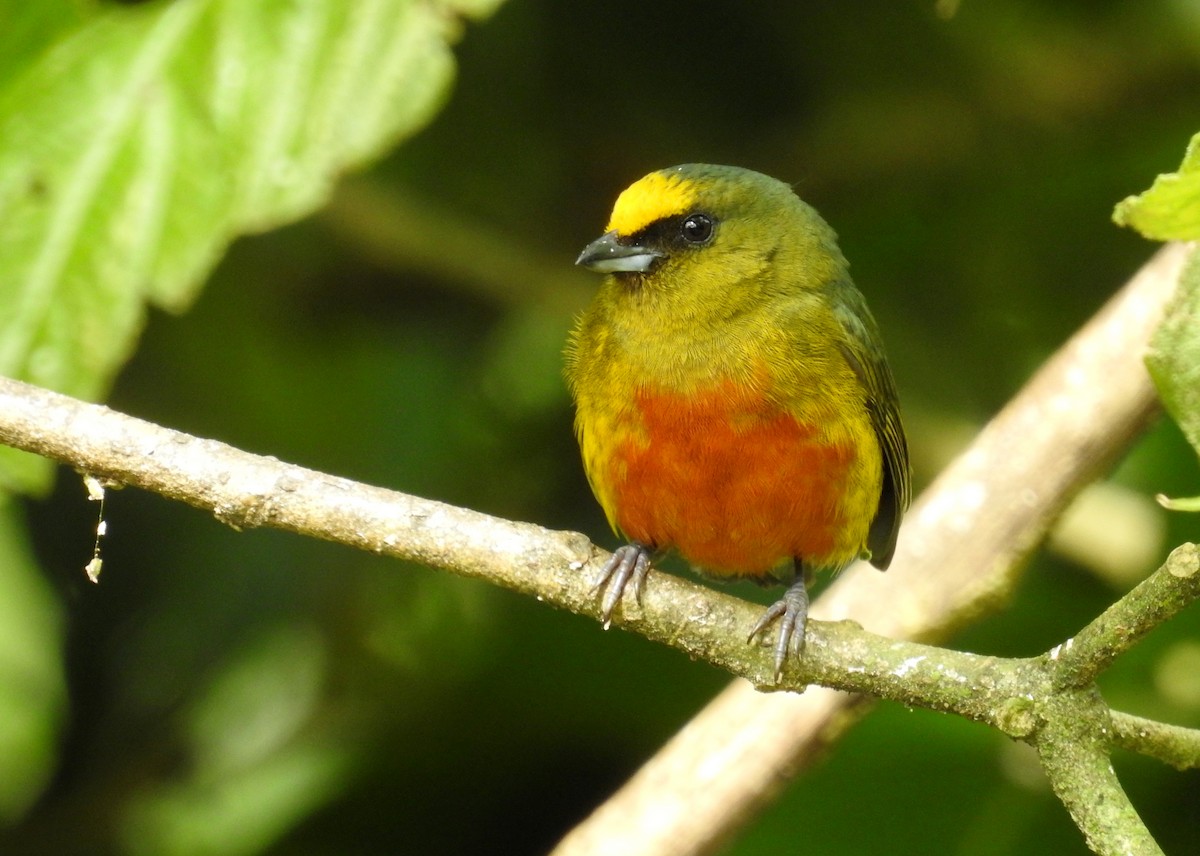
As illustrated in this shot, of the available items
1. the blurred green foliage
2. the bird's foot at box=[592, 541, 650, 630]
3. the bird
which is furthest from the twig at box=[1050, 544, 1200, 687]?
the blurred green foliage

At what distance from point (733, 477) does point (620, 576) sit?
1.84 feet

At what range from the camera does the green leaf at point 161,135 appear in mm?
3004

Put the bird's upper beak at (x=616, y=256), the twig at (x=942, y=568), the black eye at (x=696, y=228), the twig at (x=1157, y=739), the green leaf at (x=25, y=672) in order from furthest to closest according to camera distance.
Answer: the green leaf at (x=25, y=672)
the black eye at (x=696, y=228)
the bird's upper beak at (x=616, y=256)
the twig at (x=942, y=568)
the twig at (x=1157, y=739)

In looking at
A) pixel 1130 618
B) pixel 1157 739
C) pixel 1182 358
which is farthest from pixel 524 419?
pixel 1182 358

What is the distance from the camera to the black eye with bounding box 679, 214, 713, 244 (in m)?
3.44

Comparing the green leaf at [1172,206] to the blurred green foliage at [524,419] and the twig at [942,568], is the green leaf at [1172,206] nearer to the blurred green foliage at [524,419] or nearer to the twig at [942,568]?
the twig at [942,568]

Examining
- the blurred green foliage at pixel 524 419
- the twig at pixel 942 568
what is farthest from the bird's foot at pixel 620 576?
the blurred green foliage at pixel 524 419

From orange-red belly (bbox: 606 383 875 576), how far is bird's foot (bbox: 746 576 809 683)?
258 mm

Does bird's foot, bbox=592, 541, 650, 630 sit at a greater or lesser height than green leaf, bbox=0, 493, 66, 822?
greater

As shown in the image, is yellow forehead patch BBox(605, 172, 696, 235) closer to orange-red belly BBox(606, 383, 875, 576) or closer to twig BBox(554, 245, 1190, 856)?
orange-red belly BBox(606, 383, 875, 576)

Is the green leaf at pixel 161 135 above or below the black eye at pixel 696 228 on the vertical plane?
above

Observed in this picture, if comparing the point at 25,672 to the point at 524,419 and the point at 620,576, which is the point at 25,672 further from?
the point at 620,576

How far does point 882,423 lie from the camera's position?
339cm

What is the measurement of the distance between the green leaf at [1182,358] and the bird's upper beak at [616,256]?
1.91m
